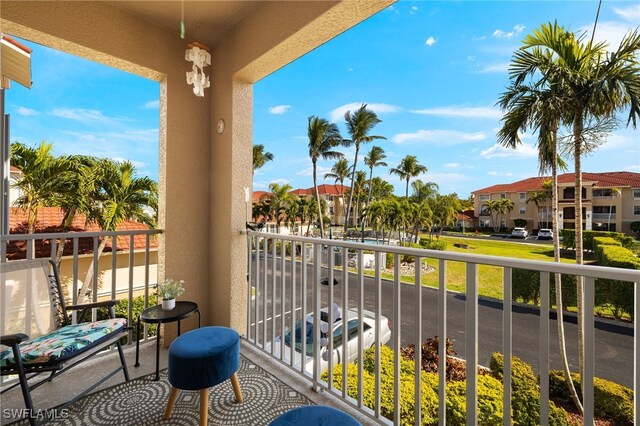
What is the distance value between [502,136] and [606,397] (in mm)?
4821

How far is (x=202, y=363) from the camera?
4.85 feet

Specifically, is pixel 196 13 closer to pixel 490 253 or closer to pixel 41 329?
pixel 41 329

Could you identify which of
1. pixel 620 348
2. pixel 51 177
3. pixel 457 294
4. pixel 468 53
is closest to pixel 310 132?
pixel 468 53

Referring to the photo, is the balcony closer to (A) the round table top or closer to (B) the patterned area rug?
(B) the patterned area rug

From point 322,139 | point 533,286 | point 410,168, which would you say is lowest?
point 533,286

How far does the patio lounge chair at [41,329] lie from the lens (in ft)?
4.90

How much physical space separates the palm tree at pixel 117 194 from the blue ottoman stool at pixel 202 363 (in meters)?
8.26

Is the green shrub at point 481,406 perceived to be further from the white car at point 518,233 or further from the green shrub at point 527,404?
the white car at point 518,233

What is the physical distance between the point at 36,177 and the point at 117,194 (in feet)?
6.20

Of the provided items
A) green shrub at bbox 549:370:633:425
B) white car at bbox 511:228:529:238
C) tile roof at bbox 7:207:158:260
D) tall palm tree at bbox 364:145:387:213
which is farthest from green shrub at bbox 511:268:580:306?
tall palm tree at bbox 364:145:387:213

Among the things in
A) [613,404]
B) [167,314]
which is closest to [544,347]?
[167,314]

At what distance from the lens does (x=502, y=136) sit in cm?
590

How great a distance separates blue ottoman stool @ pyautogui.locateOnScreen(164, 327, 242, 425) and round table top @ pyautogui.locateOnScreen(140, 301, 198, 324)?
45 cm

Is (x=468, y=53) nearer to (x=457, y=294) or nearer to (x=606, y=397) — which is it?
(x=457, y=294)
